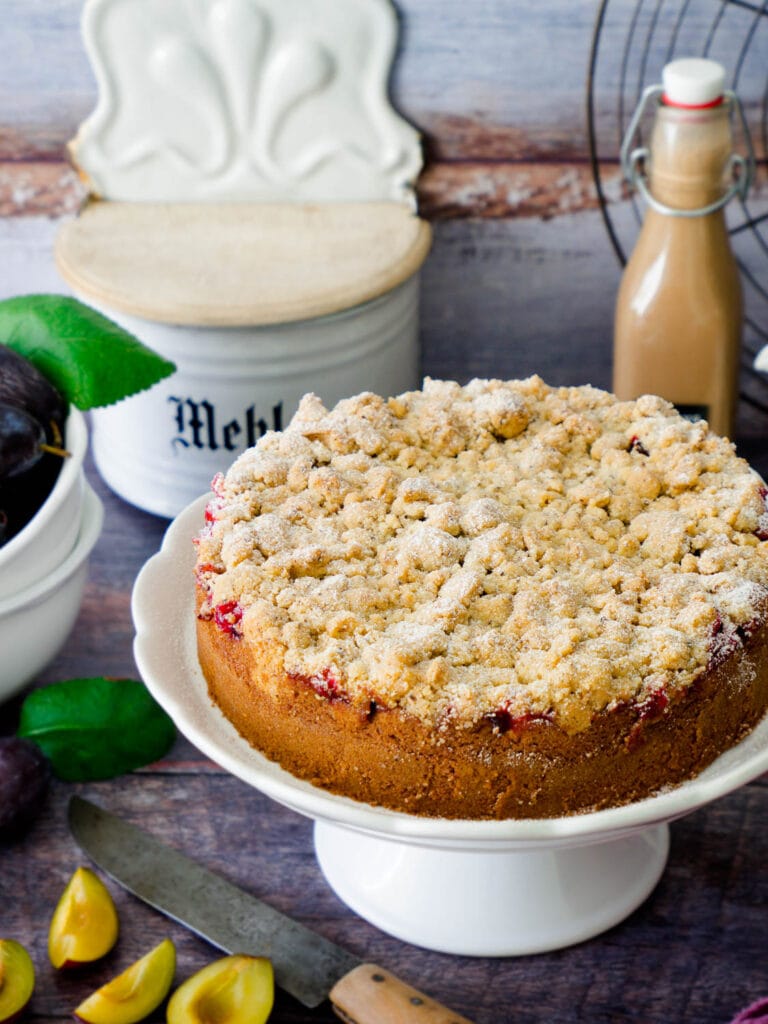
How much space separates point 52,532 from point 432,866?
0.46 m

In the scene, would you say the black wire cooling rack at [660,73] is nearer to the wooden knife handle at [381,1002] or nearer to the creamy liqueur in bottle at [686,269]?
the creamy liqueur in bottle at [686,269]

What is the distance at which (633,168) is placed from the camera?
149 cm

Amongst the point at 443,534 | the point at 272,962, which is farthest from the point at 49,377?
the point at 272,962

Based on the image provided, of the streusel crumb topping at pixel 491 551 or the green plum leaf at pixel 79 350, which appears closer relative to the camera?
the streusel crumb topping at pixel 491 551

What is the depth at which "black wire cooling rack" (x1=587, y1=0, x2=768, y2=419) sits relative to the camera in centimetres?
154

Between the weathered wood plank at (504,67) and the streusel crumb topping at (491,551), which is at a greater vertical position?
the weathered wood plank at (504,67)

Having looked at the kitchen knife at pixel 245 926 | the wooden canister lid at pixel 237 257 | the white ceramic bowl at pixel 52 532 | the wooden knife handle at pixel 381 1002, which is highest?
the wooden canister lid at pixel 237 257

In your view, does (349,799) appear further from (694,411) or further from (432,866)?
(694,411)

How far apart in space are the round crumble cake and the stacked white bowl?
0.22 meters

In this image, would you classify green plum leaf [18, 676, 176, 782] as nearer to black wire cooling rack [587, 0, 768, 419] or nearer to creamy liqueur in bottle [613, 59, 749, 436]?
creamy liqueur in bottle [613, 59, 749, 436]

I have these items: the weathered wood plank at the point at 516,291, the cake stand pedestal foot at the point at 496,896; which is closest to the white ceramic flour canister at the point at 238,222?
the weathered wood plank at the point at 516,291

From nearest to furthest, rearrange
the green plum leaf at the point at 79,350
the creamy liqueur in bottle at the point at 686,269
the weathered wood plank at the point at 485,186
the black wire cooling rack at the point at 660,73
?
the green plum leaf at the point at 79,350 → the creamy liqueur in bottle at the point at 686,269 → the black wire cooling rack at the point at 660,73 → the weathered wood plank at the point at 485,186

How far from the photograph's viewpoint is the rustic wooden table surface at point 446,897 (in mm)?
1025

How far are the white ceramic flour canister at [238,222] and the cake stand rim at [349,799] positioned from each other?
1.53 feet
